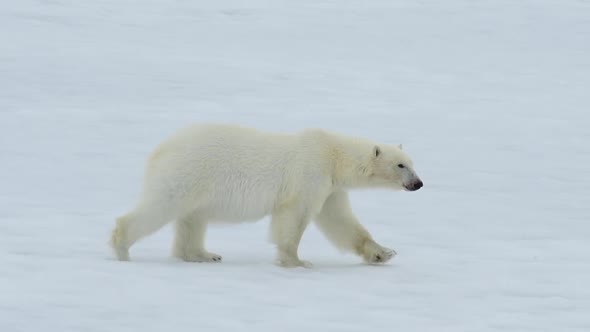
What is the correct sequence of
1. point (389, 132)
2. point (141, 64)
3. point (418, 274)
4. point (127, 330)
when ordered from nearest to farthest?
point (127, 330) < point (418, 274) < point (389, 132) < point (141, 64)

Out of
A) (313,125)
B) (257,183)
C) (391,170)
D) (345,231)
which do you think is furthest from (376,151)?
(313,125)

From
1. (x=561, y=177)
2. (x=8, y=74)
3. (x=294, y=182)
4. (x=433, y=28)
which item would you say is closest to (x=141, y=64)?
(x=8, y=74)

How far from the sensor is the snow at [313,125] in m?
5.66

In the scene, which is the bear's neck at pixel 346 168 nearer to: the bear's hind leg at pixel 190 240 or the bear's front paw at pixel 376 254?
the bear's front paw at pixel 376 254

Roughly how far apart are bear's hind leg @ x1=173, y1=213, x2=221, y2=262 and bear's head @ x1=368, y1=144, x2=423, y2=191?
117cm

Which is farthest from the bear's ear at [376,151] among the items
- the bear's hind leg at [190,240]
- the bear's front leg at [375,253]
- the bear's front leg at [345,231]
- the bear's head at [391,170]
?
the bear's hind leg at [190,240]

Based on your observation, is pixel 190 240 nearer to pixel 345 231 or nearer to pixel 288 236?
pixel 288 236

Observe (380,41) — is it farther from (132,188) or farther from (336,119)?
(132,188)

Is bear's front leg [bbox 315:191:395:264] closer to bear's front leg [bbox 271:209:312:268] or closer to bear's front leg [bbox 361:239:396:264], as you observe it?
bear's front leg [bbox 361:239:396:264]

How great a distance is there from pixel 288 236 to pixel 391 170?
87cm

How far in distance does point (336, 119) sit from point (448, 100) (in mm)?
1931

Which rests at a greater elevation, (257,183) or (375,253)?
(257,183)

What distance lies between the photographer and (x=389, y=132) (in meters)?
12.4

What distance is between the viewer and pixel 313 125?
41.4 feet
